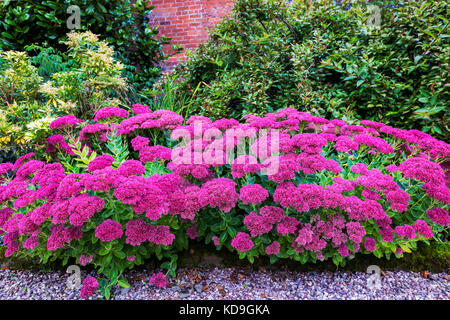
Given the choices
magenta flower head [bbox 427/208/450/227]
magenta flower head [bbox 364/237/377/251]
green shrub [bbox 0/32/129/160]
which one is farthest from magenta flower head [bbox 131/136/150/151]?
magenta flower head [bbox 427/208/450/227]

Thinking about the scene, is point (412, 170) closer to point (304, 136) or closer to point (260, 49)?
point (304, 136)

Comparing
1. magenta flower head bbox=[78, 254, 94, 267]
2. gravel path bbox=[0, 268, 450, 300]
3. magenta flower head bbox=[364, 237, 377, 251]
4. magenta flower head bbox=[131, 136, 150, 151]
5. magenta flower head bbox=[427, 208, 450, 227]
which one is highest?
magenta flower head bbox=[131, 136, 150, 151]

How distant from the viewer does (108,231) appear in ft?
5.51

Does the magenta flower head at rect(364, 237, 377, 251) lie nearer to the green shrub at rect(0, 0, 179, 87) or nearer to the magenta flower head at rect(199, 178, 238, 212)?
the magenta flower head at rect(199, 178, 238, 212)

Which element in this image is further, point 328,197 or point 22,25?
point 22,25

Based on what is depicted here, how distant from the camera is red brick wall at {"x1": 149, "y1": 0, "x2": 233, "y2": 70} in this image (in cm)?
616

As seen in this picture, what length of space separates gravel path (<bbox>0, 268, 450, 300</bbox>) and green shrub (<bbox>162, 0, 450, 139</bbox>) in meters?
1.68

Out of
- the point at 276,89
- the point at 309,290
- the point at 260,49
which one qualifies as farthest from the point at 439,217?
the point at 260,49

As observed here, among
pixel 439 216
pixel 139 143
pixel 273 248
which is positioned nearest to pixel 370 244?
pixel 439 216

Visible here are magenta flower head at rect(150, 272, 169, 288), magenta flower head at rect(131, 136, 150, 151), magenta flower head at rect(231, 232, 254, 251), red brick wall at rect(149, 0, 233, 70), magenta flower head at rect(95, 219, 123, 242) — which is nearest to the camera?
magenta flower head at rect(95, 219, 123, 242)

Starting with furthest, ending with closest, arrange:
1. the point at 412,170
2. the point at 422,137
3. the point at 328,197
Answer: the point at 422,137 → the point at 412,170 → the point at 328,197

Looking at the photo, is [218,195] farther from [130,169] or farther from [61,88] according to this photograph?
[61,88]

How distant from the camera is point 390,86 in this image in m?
3.11

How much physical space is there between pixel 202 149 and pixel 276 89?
6.61ft
